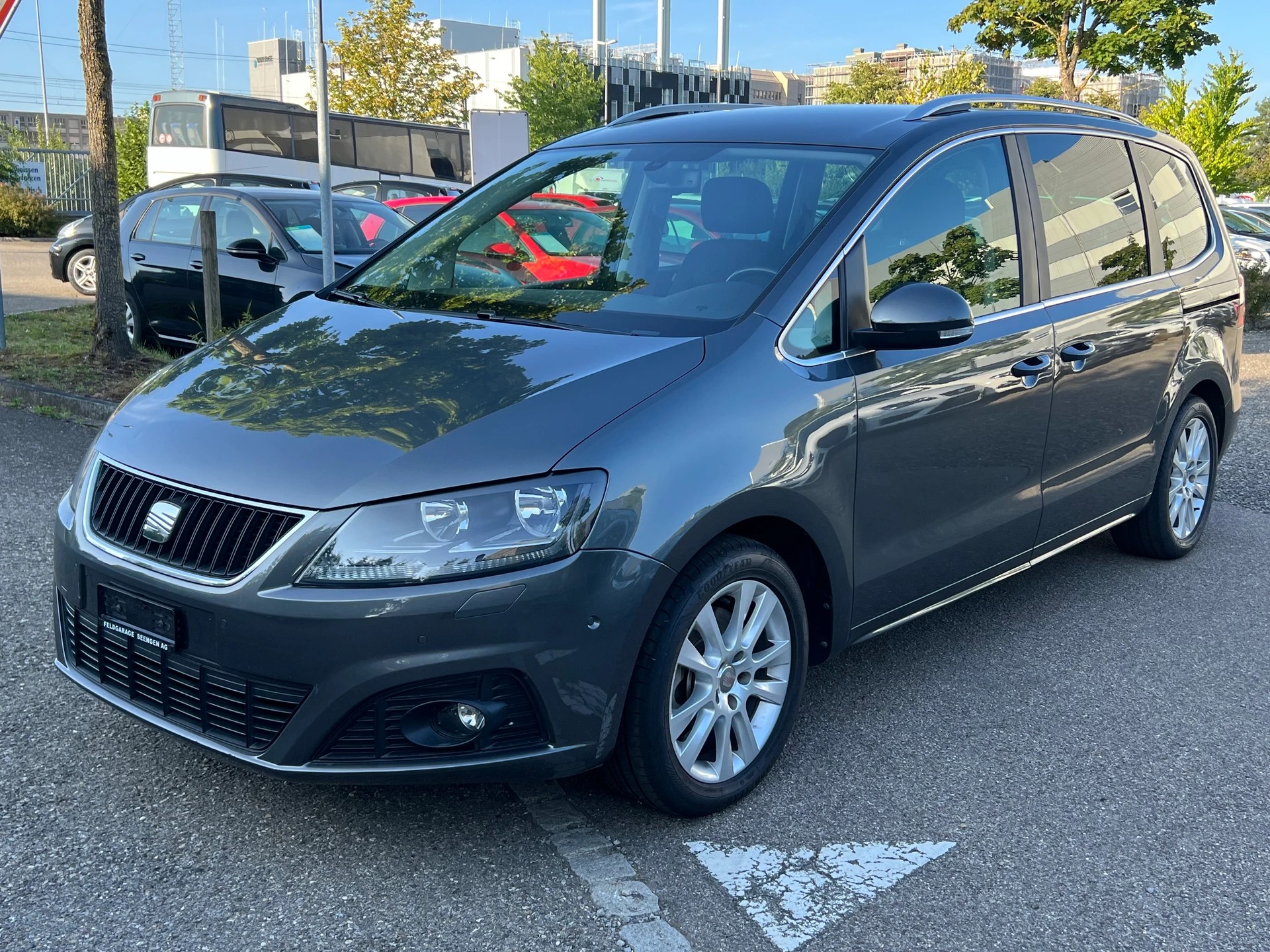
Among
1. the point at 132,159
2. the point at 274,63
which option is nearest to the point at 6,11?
the point at 132,159

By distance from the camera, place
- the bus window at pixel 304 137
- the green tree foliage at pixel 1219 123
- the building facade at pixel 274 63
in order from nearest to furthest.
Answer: the green tree foliage at pixel 1219 123 → the bus window at pixel 304 137 → the building facade at pixel 274 63

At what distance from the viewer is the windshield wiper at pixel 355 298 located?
3.82 m

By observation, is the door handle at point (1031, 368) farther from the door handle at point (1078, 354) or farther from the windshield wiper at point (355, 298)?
the windshield wiper at point (355, 298)

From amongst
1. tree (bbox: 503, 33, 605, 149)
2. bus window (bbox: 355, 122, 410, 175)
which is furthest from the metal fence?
tree (bbox: 503, 33, 605, 149)

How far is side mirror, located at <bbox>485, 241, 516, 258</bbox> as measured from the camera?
157 inches

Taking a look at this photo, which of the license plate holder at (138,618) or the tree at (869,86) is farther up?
the tree at (869,86)

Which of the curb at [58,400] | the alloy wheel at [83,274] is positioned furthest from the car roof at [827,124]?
the alloy wheel at [83,274]

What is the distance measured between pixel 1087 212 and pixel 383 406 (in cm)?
287

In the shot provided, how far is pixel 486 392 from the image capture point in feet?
9.69

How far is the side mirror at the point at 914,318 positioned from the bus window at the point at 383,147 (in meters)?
29.6

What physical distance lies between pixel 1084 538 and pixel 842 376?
1.88 meters

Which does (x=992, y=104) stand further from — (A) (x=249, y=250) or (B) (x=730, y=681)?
(A) (x=249, y=250)

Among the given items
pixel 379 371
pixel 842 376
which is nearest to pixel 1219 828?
pixel 842 376

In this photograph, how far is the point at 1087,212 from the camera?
4465mm
